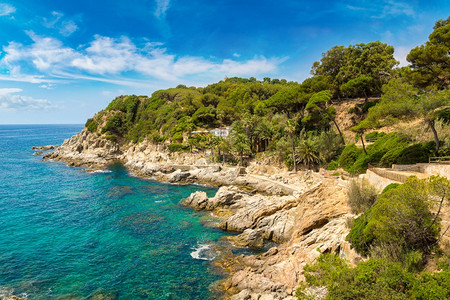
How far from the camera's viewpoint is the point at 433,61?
1110 inches

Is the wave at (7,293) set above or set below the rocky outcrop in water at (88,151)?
below

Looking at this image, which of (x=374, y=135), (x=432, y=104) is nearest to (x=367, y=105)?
(x=374, y=135)

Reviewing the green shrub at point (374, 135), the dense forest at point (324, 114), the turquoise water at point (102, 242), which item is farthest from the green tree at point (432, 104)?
the turquoise water at point (102, 242)

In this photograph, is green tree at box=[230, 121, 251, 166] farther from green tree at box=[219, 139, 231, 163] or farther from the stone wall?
the stone wall

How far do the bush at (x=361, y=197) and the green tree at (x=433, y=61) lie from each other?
15126 mm

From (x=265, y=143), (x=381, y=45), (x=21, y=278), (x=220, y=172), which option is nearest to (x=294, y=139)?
(x=265, y=143)

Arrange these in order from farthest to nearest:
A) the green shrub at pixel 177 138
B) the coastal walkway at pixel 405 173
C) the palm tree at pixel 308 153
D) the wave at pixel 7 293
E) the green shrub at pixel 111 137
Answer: the green shrub at pixel 111 137 < the green shrub at pixel 177 138 < the palm tree at pixel 308 153 < the coastal walkway at pixel 405 173 < the wave at pixel 7 293

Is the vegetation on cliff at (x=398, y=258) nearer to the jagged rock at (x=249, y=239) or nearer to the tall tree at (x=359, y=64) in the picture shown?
the jagged rock at (x=249, y=239)

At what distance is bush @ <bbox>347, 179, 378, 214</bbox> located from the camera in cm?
2222

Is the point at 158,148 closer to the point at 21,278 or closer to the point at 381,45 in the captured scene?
the point at 21,278

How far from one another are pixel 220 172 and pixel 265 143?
50.5 feet

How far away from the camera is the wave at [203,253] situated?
2528 cm

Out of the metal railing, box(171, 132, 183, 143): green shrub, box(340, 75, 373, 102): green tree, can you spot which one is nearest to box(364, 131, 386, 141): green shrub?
box(340, 75, 373, 102): green tree

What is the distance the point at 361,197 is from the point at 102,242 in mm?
27693
